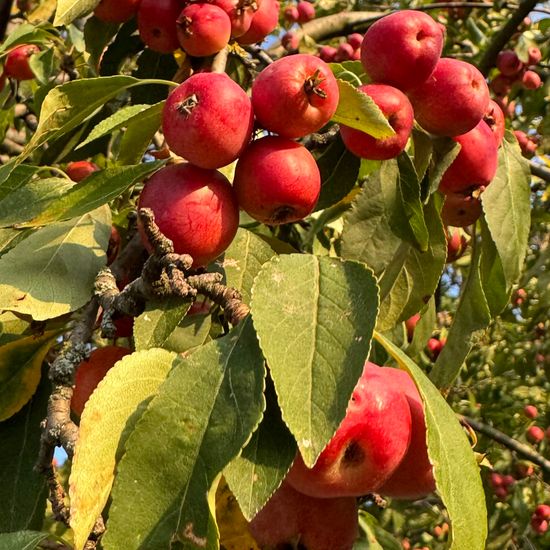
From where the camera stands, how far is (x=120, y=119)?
3.48 ft

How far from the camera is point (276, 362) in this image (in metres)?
0.80

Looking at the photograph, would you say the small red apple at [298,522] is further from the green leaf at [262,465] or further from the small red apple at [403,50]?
the small red apple at [403,50]

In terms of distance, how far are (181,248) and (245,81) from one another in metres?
0.75

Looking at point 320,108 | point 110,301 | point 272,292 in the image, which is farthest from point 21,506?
point 320,108

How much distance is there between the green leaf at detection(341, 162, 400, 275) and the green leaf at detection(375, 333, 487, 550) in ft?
1.34

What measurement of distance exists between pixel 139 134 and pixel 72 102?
0.33 feet

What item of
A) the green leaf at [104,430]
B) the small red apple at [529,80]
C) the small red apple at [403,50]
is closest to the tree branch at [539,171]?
the small red apple at [403,50]

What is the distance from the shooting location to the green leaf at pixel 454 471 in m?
0.83

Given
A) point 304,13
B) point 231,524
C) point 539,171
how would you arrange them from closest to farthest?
point 231,524
point 539,171
point 304,13

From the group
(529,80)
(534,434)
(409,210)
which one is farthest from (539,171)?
(534,434)

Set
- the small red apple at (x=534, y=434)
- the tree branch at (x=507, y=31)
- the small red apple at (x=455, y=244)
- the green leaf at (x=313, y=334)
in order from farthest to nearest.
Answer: the small red apple at (x=534, y=434) < the tree branch at (x=507, y=31) < the small red apple at (x=455, y=244) < the green leaf at (x=313, y=334)

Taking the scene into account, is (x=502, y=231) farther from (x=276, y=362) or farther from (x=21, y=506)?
(x=21, y=506)

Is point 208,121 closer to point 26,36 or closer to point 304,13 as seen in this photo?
point 26,36

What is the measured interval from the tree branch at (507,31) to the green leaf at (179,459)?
2.20 metres
